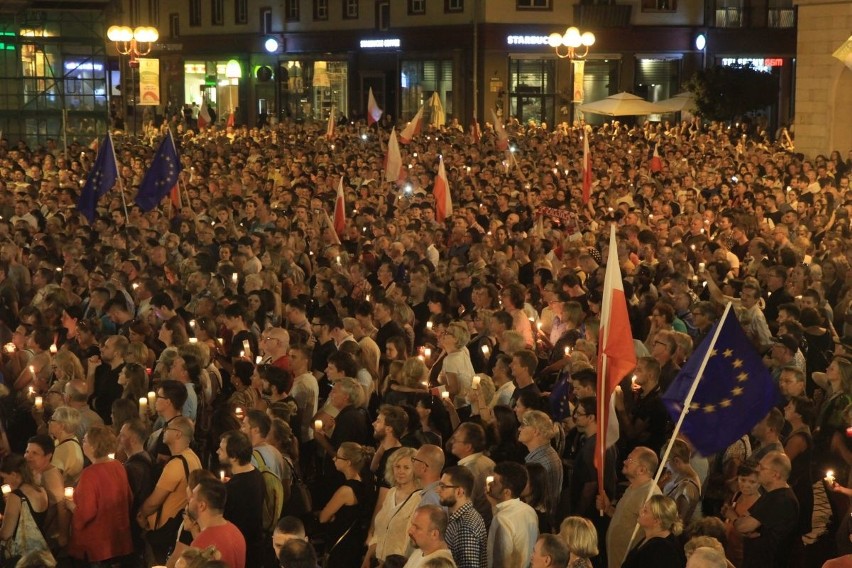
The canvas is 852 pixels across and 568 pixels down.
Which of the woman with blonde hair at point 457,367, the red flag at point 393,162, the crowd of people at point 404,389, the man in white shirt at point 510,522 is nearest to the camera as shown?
the man in white shirt at point 510,522

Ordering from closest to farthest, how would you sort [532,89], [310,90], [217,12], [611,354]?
[611,354] < [532,89] < [310,90] < [217,12]

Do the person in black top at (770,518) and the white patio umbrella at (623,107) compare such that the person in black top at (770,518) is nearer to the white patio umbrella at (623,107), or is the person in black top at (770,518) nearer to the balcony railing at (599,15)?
the white patio umbrella at (623,107)

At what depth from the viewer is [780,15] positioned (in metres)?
56.6

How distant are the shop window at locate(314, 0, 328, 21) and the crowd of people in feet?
129

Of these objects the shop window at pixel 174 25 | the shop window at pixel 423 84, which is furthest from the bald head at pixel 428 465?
the shop window at pixel 174 25

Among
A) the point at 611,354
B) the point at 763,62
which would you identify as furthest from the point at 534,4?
the point at 611,354

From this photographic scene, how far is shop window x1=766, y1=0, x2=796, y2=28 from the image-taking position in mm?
56406

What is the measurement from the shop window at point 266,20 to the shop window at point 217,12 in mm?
2779

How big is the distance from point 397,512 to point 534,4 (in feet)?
154

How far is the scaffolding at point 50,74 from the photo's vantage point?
41875 millimetres

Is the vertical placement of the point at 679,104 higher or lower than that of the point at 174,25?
lower

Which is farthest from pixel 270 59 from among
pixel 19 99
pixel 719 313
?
pixel 719 313

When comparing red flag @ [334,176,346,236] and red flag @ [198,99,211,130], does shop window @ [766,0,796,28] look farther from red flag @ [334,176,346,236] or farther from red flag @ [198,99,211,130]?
red flag @ [334,176,346,236]

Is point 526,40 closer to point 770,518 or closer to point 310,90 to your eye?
point 310,90
